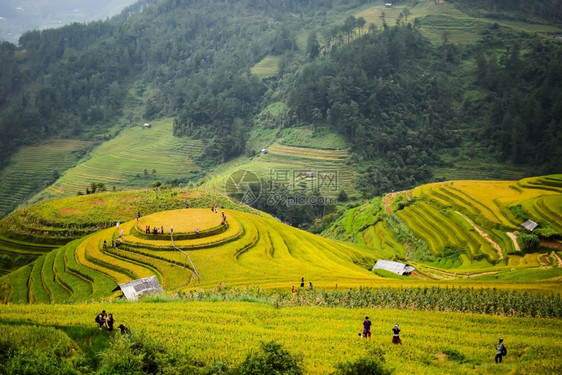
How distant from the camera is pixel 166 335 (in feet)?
44.7

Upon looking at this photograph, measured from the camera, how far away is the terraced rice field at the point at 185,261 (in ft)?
79.0

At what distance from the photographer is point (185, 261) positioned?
26.7 m

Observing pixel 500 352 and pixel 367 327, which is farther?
pixel 367 327

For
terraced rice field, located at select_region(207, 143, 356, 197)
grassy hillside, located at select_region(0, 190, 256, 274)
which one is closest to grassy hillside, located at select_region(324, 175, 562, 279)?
grassy hillside, located at select_region(0, 190, 256, 274)

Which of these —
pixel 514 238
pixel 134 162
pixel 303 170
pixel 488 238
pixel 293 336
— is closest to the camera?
pixel 293 336

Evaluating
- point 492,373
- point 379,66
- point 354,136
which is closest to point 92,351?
point 492,373

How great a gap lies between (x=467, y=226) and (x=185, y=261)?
25.8 metres

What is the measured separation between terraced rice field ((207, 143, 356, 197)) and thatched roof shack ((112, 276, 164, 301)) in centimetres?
4202

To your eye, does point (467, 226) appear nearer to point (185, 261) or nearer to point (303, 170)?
point (185, 261)

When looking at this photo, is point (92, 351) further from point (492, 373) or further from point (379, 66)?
point (379, 66)

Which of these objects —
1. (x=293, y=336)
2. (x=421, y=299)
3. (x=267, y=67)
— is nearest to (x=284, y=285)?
(x=421, y=299)

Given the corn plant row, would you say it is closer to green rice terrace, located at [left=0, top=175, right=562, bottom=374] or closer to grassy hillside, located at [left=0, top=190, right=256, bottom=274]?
green rice terrace, located at [left=0, top=175, right=562, bottom=374]

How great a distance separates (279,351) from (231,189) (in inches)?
2064

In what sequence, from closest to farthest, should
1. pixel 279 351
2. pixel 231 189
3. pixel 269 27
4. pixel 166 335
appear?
pixel 279 351 < pixel 166 335 < pixel 231 189 < pixel 269 27
